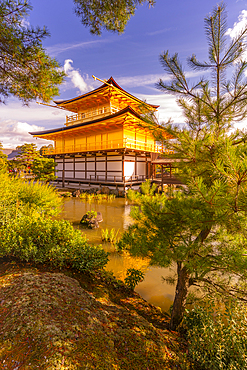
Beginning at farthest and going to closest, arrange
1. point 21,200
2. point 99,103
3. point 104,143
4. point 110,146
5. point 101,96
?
point 99,103 → point 101,96 → point 104,143 → point 110,146 → point 21,200

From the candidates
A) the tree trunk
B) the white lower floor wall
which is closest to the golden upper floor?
the white lower floor wall

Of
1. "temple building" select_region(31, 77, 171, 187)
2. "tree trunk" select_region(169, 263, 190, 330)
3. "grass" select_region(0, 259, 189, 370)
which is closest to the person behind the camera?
"grass" select_region(0, 259, 189, 370)

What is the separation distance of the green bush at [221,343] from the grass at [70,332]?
20cm

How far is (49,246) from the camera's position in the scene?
3.16 m

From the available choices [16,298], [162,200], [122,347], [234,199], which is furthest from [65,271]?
[234,199]

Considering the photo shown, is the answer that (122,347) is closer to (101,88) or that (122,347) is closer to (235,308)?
(235,308)

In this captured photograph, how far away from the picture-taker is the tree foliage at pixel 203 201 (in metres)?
1.77

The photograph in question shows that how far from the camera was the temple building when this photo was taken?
51.6 ft

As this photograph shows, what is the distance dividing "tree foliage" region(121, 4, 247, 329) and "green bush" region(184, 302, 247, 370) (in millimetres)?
294

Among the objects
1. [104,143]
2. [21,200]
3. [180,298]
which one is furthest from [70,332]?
[104,143]

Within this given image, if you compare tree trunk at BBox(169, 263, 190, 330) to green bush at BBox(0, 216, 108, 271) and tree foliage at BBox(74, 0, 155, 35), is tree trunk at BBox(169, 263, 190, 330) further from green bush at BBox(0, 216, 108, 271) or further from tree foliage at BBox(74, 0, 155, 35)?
tree foliage at BBox(74, 0, 155, 35)

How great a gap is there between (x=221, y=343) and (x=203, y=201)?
1699mm

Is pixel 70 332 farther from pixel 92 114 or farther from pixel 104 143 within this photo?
pixel 92 114

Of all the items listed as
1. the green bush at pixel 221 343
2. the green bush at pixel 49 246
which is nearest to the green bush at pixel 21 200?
the green bush at pixel 49 246
